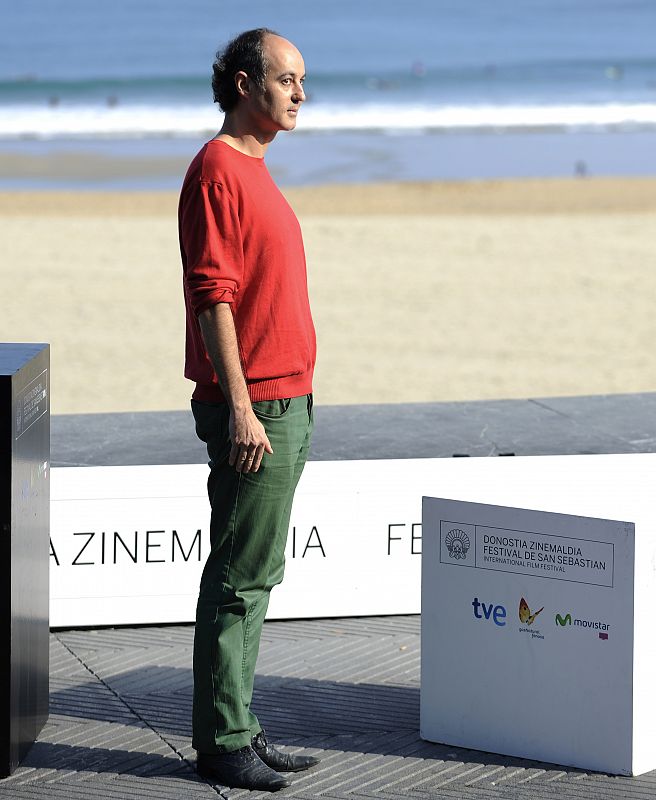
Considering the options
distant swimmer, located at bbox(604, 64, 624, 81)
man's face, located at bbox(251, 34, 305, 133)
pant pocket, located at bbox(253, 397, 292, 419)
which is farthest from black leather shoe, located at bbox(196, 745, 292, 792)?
distant swimmer, located at bbox(604, 64, 624, 81)

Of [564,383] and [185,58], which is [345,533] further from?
→ [185,58]

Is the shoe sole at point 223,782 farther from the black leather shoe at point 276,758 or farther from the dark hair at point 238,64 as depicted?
the dark hair at point 238,64

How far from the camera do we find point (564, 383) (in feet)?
31.7

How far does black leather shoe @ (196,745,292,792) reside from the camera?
325 cm

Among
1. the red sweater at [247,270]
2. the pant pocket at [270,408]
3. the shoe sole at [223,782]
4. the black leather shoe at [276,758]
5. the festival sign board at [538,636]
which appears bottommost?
the shoe sole at [223,782]

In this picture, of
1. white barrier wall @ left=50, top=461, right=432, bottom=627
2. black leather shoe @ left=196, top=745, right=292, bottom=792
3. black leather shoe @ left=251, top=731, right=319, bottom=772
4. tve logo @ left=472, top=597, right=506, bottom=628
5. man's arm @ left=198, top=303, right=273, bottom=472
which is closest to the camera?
man's arm @ left=198, top=303, right=273, bottom=472

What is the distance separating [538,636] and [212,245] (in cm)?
122

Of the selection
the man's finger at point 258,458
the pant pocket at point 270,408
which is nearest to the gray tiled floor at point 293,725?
the man's finger at point 258,458

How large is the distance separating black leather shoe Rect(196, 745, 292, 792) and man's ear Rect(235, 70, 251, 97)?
1456mm

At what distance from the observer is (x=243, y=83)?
3.12 m

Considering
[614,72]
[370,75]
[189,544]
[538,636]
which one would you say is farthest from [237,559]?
[614,72]

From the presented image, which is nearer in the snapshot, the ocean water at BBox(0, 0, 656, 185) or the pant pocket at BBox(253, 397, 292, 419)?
the pant pocket at BBox(253, 397, 292, 419)

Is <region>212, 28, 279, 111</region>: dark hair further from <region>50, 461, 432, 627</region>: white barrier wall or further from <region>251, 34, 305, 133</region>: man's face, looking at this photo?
<region>50, 461, 432, 627</region>: white barrier wall

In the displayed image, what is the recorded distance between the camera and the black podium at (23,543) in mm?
3197
